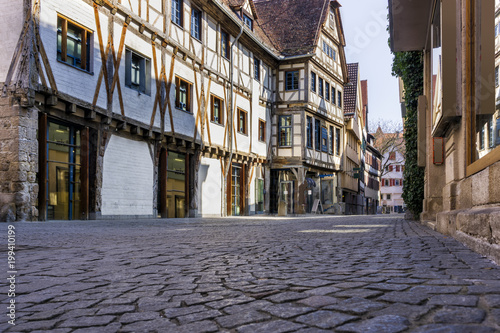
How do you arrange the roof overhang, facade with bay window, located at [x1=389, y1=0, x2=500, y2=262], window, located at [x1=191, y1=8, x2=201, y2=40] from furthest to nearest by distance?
window, located at [x1=191, y1=8, x2=201, y2=40] → the roof overhang → facade with bay window, located at [x1=389, y1=0, x2=500, y2=262]

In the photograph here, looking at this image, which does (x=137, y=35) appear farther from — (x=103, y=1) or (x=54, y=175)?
(x=54, y=175)

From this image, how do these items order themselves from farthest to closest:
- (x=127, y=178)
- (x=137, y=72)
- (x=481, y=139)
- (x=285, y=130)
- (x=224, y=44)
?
1. (x=285, y=130)
2. (x=224, y=44)
3. (x=137, y=72)
4. (x=127, y=178)
5. (x=481, y=139)

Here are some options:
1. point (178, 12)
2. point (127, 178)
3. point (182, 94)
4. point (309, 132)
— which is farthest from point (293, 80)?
point (127, 178)

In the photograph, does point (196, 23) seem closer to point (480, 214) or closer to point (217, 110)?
point (217, 110)

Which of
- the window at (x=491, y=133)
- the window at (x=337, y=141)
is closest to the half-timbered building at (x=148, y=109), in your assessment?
the window at (x=337, y=141)

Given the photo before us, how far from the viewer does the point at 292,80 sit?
26.0m

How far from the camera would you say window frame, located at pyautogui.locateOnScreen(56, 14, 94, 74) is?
11.9 metres

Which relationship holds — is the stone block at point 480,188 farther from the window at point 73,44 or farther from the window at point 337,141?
the window at point 337,141

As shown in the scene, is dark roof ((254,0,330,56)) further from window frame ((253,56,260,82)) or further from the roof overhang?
the roof overhang

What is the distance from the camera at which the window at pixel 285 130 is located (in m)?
25.8

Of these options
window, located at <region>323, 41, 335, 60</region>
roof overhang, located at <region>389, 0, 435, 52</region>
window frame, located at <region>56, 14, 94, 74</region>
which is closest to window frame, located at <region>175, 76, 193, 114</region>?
window frame, located at <region>56, 14, 94, 74</region>

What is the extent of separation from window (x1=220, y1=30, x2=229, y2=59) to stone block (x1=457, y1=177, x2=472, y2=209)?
50.9ft

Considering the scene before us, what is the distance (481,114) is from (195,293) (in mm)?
3500

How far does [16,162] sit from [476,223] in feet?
30.3
